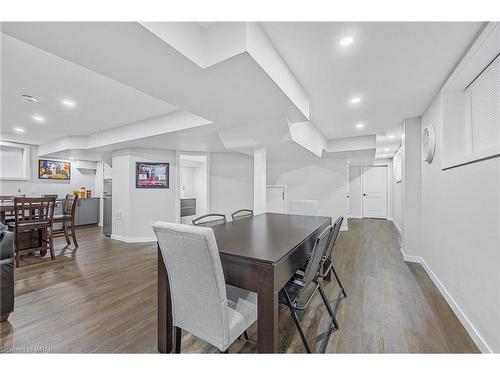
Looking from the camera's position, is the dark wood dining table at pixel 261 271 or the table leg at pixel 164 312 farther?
the table leg at pixel 164 312

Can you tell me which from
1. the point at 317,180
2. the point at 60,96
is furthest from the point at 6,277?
the point at 317,180

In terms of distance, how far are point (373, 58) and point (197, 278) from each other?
2167 mm

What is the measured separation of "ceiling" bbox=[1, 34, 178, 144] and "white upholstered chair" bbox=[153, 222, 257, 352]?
2112 mm

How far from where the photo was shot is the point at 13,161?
5.20 meters

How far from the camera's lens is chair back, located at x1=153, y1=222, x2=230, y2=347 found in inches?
39.1

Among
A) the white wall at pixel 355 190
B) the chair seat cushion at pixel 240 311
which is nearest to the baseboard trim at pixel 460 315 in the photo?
the chair seat cushion at pixel 240 311

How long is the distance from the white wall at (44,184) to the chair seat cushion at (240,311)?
6852mm

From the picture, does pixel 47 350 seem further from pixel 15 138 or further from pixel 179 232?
pixel 15 138

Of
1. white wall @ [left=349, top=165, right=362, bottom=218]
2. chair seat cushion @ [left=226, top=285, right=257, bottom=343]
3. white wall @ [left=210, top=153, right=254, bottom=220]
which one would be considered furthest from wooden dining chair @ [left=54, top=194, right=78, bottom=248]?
white wall @ [left=349, top=165, right=362, bottom=218]

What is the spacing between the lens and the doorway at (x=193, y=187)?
5.21 m

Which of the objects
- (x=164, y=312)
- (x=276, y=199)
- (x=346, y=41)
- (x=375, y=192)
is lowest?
(x=164, y=312)

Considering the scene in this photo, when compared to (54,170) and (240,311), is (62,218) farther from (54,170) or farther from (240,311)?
(240,311)

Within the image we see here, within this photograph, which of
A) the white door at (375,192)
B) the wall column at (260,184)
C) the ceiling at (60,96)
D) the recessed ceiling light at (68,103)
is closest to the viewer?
the ceiling at (60,96)

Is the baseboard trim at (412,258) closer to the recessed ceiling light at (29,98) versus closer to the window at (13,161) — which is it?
the recessed ceiling light at (29,98)
